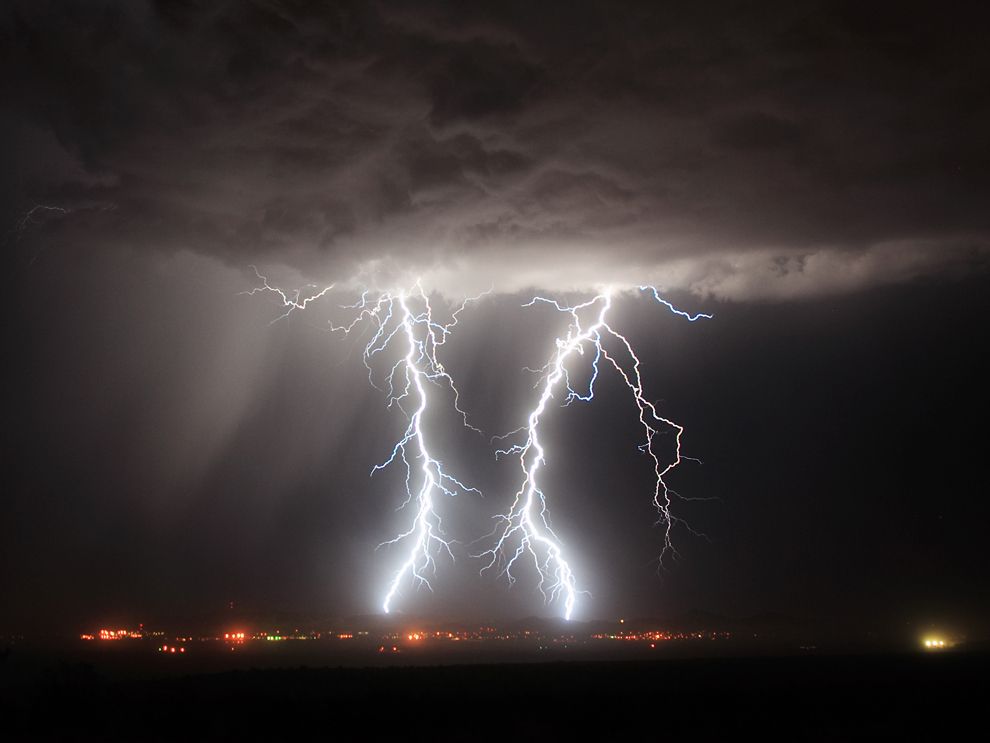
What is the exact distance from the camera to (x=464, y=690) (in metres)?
22.4

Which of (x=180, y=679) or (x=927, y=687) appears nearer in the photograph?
(x=927, y=687)

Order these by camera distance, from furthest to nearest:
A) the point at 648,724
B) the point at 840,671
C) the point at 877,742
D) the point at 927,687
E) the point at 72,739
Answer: the point at 840,671
the point at 927,687
the point at 648,724
the point at 72,739
the point at 877,742

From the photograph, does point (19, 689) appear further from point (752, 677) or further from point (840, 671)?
point (840, 671)

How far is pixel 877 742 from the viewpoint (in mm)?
15391

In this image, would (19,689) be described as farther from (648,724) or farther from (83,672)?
(648,724)

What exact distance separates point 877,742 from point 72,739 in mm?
14058

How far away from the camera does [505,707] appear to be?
19578 millimetres

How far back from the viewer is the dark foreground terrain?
16.9 meters

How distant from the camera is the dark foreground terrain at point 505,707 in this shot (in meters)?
16.9

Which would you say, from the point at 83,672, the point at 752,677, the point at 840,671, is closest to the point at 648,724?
the point at 752,677

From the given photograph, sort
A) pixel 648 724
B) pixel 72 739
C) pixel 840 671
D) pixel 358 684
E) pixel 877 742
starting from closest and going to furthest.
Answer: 1. pixel 877 742
2. pixel 72 739
3. pixel 648 724
4. pixel 358 684
5. pixel 840 671

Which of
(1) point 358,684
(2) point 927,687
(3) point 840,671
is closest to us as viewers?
(2) point 927,687

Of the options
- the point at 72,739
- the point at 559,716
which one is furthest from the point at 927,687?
the point at 72,739

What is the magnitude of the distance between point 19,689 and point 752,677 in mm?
19377
